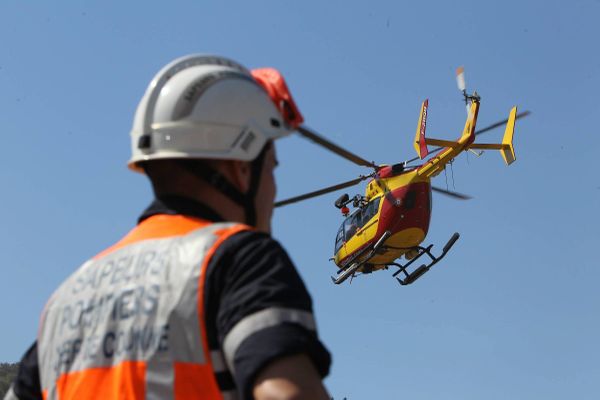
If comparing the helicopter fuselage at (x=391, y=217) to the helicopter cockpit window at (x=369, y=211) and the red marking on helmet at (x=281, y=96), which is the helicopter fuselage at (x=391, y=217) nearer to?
the helicopter cockpit window at (x=369, y=211)

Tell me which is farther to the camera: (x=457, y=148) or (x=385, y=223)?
(x=457, y=148)

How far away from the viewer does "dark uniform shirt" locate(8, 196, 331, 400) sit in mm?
2137

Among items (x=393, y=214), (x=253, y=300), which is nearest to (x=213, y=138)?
(x=253, y=300)

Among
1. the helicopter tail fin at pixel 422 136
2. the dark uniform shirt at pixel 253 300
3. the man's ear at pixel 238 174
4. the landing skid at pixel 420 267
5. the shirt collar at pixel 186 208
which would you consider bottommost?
the dark uniform shirt at pixel 253 300

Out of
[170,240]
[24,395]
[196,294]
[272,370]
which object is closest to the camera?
[272,370]

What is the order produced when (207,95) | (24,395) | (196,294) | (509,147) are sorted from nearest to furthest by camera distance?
(196,294), (207,95), (24,395), (509,147)

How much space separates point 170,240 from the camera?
2514 millimetres

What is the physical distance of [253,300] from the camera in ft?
7.17

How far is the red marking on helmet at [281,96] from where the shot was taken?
2.85m

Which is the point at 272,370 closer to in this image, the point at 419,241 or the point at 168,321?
the point at 168,321

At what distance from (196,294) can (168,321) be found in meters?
0.10

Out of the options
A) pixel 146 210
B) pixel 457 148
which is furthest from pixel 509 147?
pixel 146 210

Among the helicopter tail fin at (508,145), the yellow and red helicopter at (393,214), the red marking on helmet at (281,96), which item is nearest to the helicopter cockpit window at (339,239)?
the yellow and red helicopter at (393,214)

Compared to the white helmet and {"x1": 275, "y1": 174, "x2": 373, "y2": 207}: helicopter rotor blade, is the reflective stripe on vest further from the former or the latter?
{"x1": 275, "y1": 174, "x2": 373, "y2": 207}: helicopter rotor blade
